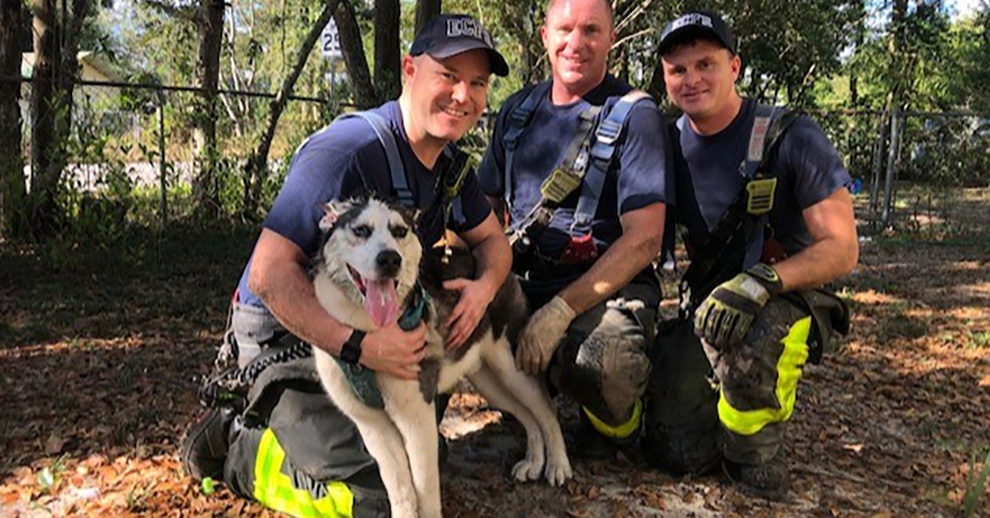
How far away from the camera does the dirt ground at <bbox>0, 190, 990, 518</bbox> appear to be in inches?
133

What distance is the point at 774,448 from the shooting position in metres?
3.47

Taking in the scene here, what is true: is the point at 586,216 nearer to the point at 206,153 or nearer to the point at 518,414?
the point at 518,414

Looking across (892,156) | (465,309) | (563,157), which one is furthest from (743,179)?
(892,156)

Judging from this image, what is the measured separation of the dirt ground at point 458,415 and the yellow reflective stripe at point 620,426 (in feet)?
0.58

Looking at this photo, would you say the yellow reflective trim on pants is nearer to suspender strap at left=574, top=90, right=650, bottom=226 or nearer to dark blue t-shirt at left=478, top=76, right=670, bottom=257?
dark blue t-shirt at left=478, top=76, right=670, bottom=257

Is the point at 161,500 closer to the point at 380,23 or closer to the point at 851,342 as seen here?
the point at 851,342

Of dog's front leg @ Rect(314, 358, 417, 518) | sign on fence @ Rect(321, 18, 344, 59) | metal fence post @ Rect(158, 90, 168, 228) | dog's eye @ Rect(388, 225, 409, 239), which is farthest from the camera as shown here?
sign on fence @ Rect(321, 18, 344, 59)

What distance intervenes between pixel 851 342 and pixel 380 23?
8.06 m

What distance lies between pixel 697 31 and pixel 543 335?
5.13 feet

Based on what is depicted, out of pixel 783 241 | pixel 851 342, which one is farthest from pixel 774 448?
pixel 851 342

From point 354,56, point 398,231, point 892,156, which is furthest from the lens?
point 892,156

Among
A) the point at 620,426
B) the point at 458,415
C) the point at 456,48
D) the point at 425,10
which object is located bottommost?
the point at 458,415

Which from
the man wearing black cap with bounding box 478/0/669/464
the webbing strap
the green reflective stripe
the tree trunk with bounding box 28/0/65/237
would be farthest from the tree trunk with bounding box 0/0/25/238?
the green reflective stripe

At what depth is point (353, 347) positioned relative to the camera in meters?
2.69
